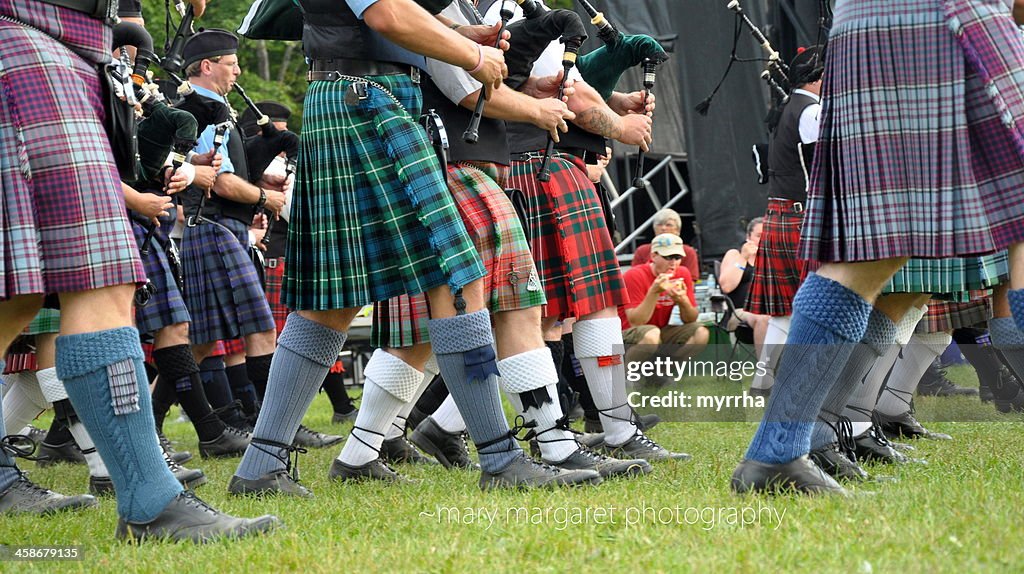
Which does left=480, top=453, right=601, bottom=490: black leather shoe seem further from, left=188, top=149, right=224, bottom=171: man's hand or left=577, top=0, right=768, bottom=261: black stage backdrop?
left=577, top=0, right=768, bottom=261: black stage backdrop

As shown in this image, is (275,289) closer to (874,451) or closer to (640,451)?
(640,451)

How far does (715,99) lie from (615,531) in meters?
7.27

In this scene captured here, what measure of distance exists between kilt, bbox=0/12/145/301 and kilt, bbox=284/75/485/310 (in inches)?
29.1

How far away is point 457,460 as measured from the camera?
4.14m

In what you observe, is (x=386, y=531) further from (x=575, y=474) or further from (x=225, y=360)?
(x=225, y=360)

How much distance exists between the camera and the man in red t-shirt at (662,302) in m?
6.95

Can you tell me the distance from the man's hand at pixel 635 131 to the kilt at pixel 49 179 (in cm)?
230

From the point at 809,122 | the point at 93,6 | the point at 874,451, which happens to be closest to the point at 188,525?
the point at 93,6


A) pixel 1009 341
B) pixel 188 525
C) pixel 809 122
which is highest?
pixel 809 122

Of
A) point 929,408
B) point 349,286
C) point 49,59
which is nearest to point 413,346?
point 349,286

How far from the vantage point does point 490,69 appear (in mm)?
3043

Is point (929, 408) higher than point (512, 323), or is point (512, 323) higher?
point (512, 323)

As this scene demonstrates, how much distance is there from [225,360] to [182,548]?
397 centimetres

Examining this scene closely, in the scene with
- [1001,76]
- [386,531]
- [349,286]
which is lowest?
[386,531]
